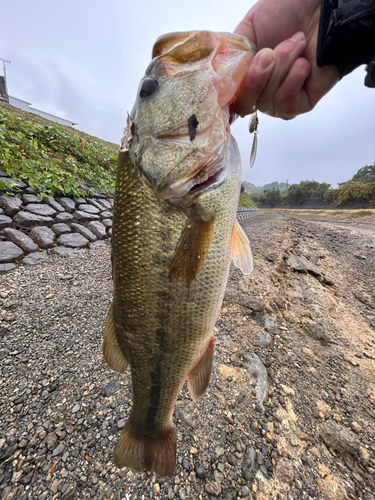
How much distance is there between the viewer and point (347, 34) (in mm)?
1482

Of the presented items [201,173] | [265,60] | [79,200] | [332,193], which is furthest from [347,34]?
[332,193]

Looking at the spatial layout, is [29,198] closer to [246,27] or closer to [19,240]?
[19,240]

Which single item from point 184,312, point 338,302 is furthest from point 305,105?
point 338,302

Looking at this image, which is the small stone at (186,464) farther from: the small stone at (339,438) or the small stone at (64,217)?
the small stone at (64,217)

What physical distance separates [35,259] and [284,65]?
4.87 m

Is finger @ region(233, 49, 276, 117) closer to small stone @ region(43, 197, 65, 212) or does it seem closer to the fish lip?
the fish lip

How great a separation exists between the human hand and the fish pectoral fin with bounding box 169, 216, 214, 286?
98 centimetres

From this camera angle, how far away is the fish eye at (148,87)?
66.2 inches

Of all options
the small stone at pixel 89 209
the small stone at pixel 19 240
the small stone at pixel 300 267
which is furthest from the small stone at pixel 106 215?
the small stone at pixel 300 267

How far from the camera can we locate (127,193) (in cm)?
160

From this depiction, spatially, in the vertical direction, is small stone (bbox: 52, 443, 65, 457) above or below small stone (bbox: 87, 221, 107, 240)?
below

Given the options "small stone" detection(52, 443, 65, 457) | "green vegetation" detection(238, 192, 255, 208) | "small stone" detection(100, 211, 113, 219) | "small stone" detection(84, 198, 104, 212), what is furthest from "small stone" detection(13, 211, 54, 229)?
"green vegetation" detection(238, 192, 255, 208)

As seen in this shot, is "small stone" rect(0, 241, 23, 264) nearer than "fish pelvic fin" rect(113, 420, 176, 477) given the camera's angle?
No

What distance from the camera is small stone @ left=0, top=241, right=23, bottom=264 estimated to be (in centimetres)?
438
